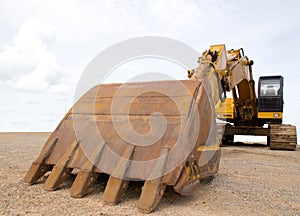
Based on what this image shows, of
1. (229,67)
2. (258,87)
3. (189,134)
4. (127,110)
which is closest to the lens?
(189,134)

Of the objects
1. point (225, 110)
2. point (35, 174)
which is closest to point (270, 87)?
point (225, 110)

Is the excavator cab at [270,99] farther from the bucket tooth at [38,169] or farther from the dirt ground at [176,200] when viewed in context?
the bucket tooth at [38,169]

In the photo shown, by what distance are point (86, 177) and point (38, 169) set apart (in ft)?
2.51

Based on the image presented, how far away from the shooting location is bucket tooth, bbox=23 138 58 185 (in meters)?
3.55

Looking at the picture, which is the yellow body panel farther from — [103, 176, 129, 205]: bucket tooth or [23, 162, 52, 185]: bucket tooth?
[103, 176, 129, 205]: bucket tooth

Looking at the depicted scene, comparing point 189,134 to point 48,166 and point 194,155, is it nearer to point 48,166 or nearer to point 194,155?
point 194,155

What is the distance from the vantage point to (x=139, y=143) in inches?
131

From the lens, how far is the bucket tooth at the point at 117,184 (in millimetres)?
2912

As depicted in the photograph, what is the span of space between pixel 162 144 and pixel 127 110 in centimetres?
79

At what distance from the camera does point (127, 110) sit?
383cm

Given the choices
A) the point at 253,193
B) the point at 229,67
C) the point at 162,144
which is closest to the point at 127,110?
the point at 162,144

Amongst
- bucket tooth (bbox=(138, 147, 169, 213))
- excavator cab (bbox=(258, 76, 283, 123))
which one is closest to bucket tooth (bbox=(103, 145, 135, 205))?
bucket tooth (bbox=(138, 147, 169, 213))

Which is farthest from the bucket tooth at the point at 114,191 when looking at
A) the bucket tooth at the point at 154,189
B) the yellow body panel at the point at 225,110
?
the yellow body panel at the point at 225,110

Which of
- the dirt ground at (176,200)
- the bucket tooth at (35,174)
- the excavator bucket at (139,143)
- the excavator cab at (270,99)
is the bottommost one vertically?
the dirt ground at (176,200)
